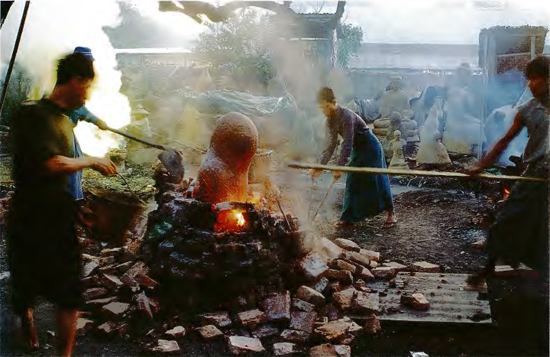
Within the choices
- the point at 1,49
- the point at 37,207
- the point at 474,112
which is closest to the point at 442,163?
the point at 474,112

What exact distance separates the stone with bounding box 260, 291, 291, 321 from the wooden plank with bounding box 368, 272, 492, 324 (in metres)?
0.80

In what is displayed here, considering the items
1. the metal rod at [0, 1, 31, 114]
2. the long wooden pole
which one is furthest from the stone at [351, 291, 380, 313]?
the metal rod at [0, 1, 31, 114]

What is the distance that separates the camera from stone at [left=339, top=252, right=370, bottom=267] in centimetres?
448

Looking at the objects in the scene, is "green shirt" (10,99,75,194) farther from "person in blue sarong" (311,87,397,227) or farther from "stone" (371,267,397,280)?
"stone" (371,267,397,280)

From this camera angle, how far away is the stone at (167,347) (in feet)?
11.9

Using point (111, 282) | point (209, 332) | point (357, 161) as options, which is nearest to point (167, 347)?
point (209, 332)

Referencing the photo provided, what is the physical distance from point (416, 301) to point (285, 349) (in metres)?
1.20

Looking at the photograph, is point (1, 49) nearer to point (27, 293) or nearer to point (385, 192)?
point (27, 293)

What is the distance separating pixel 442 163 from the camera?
Result: 176 inches

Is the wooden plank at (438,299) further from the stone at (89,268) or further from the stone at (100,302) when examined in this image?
the stone at (89,268)

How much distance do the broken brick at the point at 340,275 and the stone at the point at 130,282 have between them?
5.69 feet

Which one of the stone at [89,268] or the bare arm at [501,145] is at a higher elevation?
the bare arm at [501,145]

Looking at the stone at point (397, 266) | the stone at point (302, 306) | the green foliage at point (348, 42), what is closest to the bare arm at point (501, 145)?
the stone at point (397, 266)

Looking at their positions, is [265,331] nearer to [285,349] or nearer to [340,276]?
[285,349]
